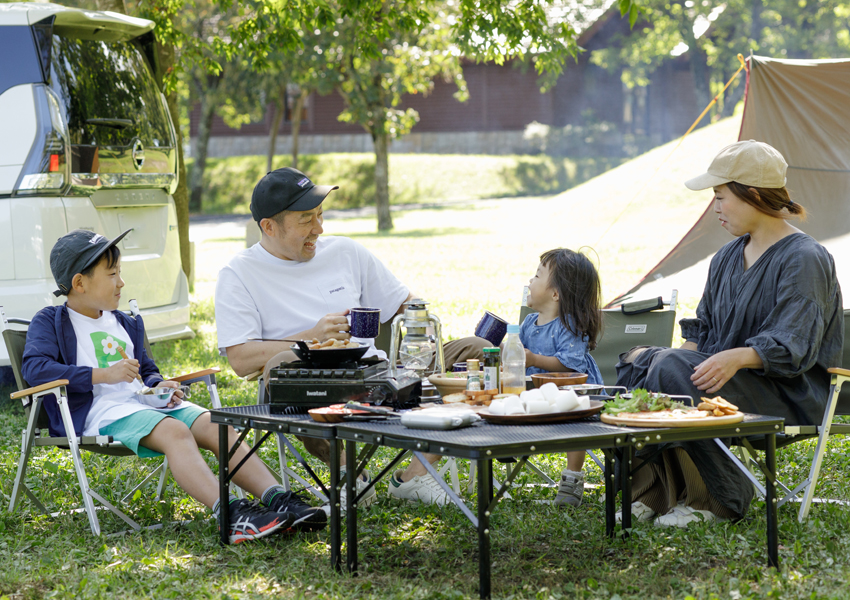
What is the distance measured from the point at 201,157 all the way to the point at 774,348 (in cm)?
2735

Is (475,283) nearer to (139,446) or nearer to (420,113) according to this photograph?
(139,446)

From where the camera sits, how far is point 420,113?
34.6m

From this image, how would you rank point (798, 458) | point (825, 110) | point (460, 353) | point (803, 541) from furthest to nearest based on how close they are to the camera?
point (825, 110), point (798, 458), point (460, 353), point (803, 541)

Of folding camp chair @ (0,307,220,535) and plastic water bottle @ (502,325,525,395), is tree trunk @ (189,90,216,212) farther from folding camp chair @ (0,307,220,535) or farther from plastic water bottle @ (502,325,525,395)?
plastic water bottle @ (502,325,525,395)

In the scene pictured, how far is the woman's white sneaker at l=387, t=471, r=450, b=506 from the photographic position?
388 centimetres

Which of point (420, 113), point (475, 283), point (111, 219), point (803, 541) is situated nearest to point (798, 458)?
point (803, 541)

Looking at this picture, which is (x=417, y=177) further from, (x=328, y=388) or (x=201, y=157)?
(x=328, y=388)

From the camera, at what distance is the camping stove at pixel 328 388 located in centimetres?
301

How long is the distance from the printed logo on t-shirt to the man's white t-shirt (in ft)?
1.42

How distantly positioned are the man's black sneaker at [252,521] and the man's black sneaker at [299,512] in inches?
1.1

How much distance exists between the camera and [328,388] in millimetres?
3018

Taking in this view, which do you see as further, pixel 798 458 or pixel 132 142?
pixel 132 142

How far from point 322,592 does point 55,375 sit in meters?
1.40

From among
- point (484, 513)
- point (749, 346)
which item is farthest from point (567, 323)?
point (484, 513)
